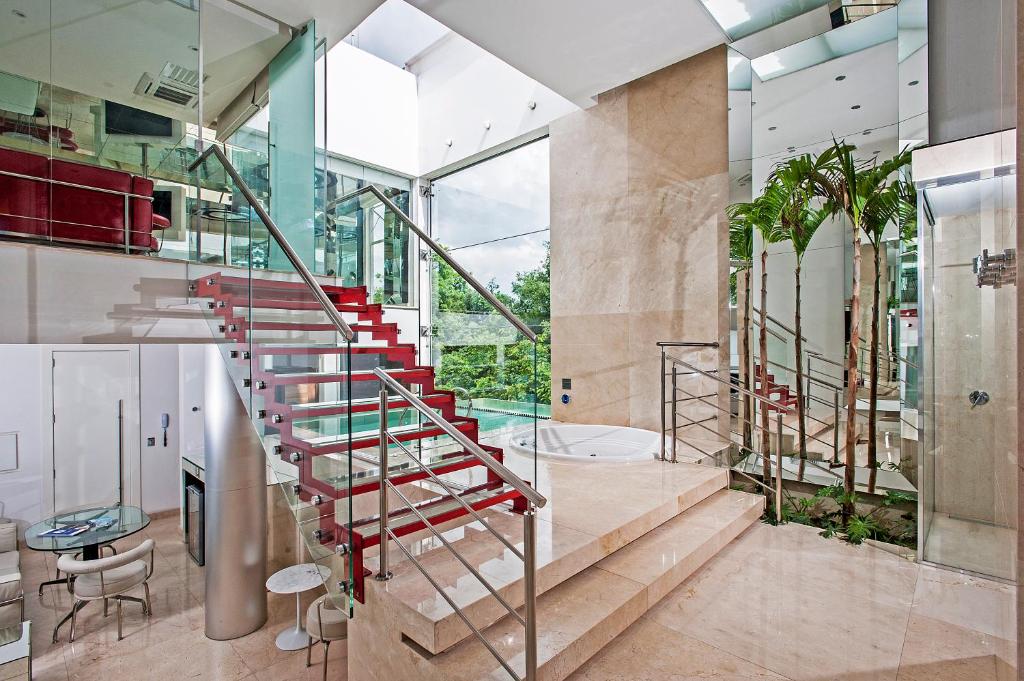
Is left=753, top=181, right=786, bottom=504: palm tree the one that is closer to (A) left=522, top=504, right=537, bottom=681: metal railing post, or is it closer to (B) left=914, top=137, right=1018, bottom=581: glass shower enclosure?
→ (B) left=914, top=137, right=1018, bottom=581: glass shower enclosure

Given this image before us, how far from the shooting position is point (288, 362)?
2498 millimetres

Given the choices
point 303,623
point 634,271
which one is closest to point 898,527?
point 634,271

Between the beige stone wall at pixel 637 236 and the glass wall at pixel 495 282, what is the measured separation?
325mm

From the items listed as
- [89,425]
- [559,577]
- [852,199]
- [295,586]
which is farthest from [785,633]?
[89,425]

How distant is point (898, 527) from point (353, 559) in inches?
142

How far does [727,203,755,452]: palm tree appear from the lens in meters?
4.27

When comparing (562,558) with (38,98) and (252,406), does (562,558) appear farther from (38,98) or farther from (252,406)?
(38,98)

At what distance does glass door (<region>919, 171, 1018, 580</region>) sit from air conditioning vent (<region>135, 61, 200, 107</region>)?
17.7ft

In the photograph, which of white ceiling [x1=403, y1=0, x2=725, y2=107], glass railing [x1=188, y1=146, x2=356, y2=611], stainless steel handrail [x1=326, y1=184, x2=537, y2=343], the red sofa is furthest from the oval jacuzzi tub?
white ceiling [x1=403, y1=0, x2=725, y2=107]

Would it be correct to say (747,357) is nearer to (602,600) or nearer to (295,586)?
(602,600)

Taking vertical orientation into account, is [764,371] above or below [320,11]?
below

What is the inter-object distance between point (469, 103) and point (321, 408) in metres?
5.70

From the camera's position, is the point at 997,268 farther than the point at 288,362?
No

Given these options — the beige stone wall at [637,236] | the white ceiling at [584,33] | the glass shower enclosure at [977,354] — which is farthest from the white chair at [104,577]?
the glass shower enclosure at [977,354]
